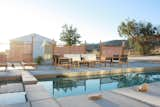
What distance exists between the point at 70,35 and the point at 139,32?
11432 millimetres

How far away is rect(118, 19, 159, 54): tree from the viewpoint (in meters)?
27.7

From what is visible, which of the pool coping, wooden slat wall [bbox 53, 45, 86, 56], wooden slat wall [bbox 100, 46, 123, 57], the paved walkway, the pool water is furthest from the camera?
wooden slat wall [bbox 100, 46, 123, 57]

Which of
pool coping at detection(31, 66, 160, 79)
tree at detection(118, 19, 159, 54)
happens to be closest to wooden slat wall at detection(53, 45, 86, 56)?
pool coping at detection(31, 66, 160, 79)

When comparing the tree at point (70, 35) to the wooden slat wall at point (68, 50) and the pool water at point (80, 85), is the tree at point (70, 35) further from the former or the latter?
the pool water at point (80, 85)

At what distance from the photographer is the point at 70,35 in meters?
22.7

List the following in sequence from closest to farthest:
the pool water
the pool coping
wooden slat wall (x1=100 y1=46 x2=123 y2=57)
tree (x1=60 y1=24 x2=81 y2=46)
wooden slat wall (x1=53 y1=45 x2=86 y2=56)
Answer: the pool water, the pool coping, wooden slat wall (x1=53 y1=45 x2=86 y2=56), wooden slat wall (x1=100 y1=46 x2=123 y2=57), tree (x1=60 y1=24 x2=81 y2=46)

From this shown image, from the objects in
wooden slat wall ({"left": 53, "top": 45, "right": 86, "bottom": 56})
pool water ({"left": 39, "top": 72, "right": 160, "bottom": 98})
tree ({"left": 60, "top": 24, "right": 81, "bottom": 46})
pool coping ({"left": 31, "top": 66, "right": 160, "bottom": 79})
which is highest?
tree ({"left": 60, "top": 24, "right": 81, "bottom": 46})

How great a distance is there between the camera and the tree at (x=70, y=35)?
22.7 meters

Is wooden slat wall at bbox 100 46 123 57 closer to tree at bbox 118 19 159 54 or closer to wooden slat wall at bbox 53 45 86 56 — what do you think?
wooden slat wall at bbox 53 45 86 56

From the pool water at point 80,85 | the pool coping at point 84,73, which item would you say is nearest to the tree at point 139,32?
the pool coping at point 84,73

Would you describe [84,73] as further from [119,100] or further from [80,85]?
[119,100]

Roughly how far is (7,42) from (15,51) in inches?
31.1

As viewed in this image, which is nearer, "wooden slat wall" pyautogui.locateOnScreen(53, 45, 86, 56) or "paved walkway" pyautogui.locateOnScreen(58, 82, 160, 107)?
"paved walkway" pyautogui.locateOnScreen(58, 82, 160, 107)

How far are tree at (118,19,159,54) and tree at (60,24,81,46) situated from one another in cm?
960
